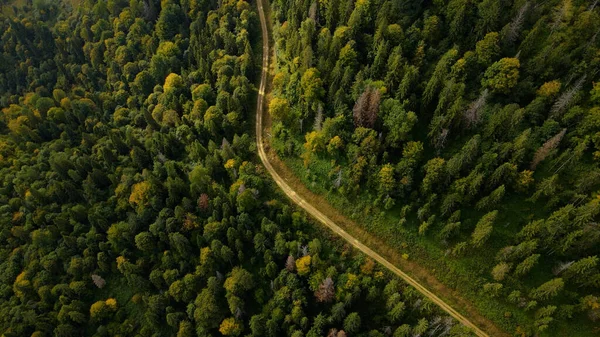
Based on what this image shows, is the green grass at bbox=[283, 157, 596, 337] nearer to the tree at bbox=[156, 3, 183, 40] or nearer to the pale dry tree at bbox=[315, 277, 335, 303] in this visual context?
the pale dry tree at bbox=[315, 277, 335, 303]

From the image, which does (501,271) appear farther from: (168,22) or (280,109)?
(168,22)

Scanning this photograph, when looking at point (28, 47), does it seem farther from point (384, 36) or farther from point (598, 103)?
point (598, 103)

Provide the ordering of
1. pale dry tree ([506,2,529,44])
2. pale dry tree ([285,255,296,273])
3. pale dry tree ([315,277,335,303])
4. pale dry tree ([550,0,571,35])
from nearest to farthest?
1. pale dry tree ([315,277,335,303])
2. pale dry tree ([285,255,296,273])
3. pale dry tree ([550,0,571,35])
4. pale dry tree ([506,2,529,44])

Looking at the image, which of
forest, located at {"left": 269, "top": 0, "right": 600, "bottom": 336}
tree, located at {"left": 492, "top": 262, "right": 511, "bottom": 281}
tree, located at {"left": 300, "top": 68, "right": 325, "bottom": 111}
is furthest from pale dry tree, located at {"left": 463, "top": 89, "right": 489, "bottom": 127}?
tree, located at {"left": 300, "top": 68, "right": 325, "bottom": 111}

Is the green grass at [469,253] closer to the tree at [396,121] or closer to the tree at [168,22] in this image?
the tree at [396,121]

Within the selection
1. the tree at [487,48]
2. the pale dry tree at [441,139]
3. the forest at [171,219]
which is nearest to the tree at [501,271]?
the forest at [171,219]

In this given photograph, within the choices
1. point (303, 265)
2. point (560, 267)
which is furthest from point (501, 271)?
point (303, 265)
